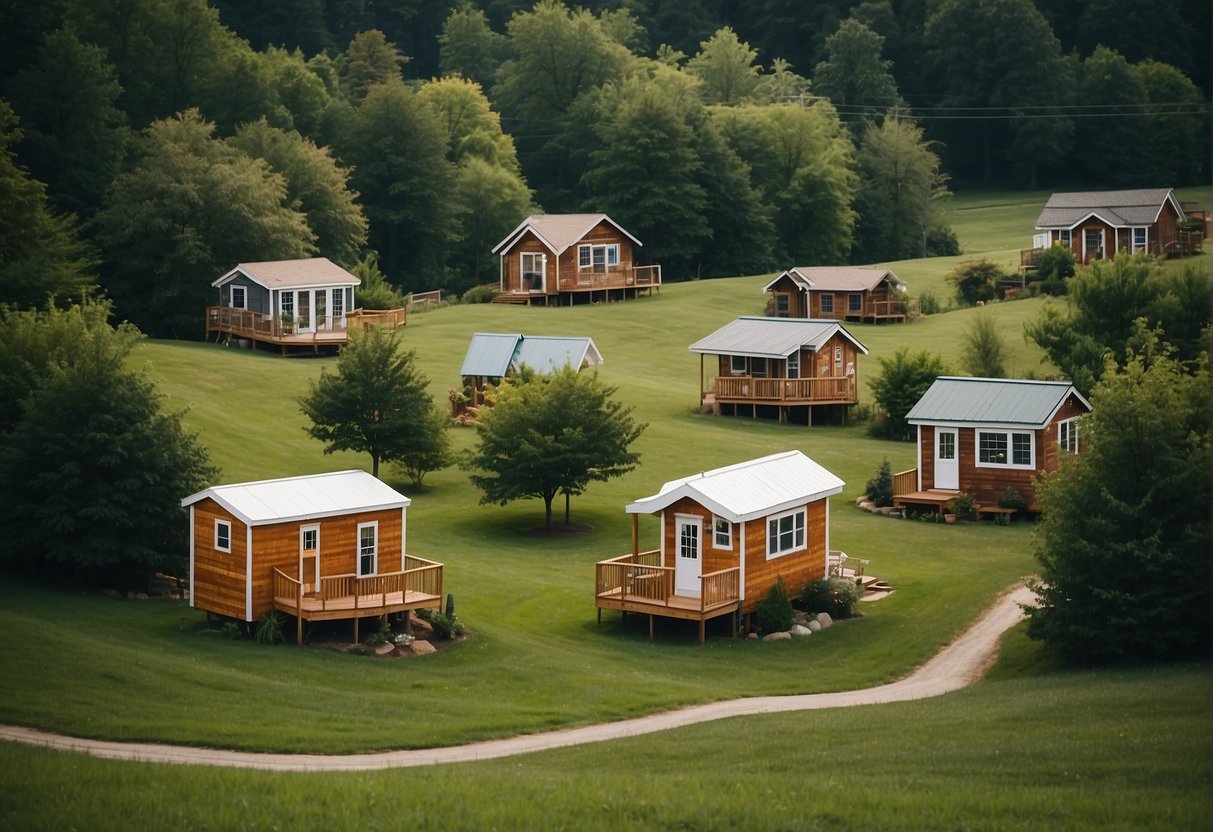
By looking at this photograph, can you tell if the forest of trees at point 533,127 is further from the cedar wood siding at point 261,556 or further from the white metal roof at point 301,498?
the cedar wood siding at point 261,556

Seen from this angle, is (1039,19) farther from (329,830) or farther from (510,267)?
(329,830)

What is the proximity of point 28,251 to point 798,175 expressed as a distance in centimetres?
6000

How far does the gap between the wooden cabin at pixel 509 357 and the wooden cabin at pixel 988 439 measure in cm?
1305

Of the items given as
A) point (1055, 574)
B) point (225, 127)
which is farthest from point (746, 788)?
A: point (225, 127)

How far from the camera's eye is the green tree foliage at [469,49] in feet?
491

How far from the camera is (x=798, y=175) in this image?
11750cm

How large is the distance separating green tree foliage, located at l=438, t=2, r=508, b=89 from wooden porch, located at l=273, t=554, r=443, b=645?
4480 inches

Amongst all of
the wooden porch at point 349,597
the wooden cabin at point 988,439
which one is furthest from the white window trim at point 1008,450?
the wooden porch at point 349,597

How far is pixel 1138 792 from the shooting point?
2294cm

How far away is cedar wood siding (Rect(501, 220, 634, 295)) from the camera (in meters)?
89.4

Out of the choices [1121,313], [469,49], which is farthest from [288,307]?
[469,49]

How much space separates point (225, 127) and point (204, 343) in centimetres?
2908

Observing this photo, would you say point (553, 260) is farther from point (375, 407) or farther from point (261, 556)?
point (261, 556)

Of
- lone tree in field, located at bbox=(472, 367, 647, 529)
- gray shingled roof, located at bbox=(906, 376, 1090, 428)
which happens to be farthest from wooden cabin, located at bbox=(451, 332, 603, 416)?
gray shingled roof, located at bbox=(906, 376, 1090, 428)
